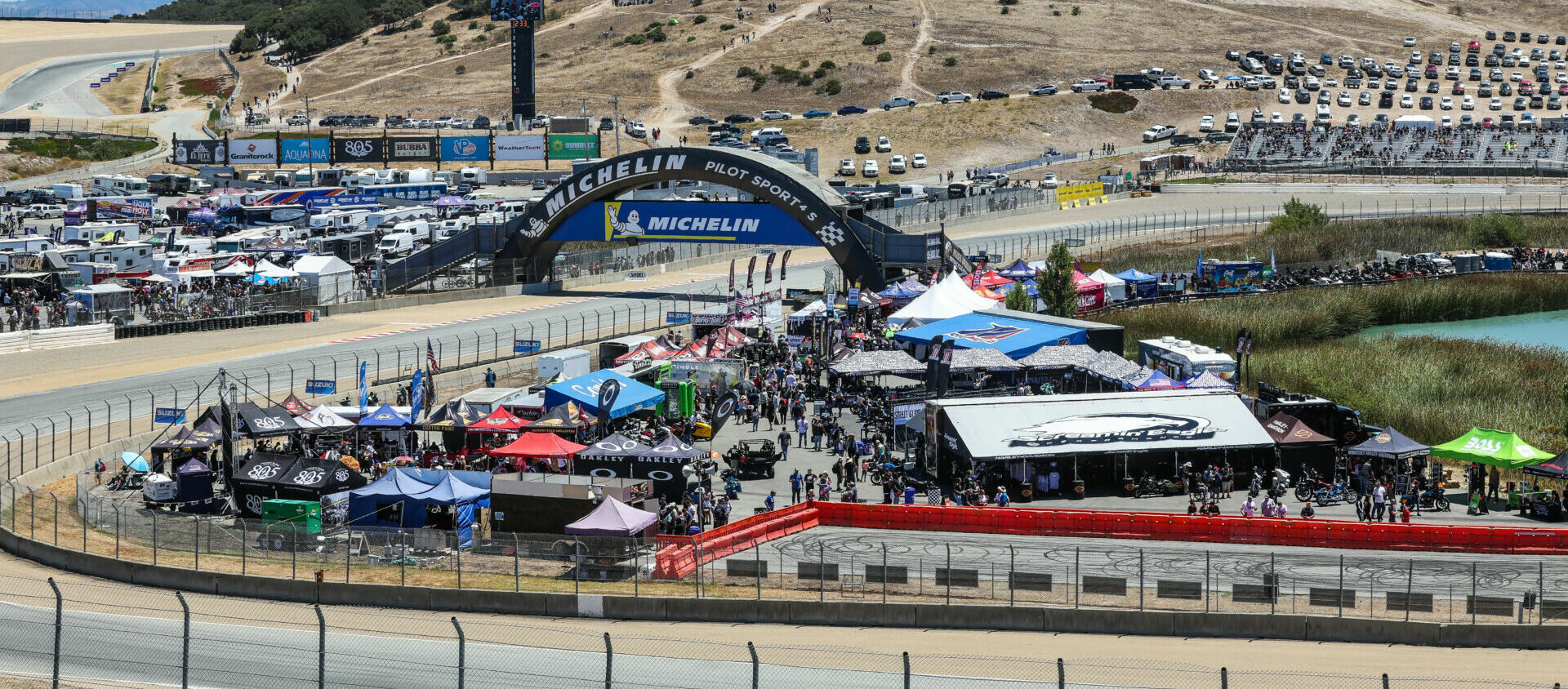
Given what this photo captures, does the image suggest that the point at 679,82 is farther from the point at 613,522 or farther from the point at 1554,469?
the point at 613,522

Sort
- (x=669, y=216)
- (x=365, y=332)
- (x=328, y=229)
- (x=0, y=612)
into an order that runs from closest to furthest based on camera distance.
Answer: (x=0, y=612) → (x=365, y=332) → (x=669, y=216) → (x=328, y=229)

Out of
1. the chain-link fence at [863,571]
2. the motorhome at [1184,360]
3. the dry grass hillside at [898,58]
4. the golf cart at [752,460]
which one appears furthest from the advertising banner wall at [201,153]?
the chain-link fence at [863,571]

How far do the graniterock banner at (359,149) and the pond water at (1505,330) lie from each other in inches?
3141

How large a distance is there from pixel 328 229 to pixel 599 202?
68.9 ft

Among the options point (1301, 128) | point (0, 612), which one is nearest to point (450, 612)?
point (0, 612)

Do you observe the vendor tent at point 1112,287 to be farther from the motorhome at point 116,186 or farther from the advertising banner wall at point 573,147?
the motorhome at point 116,186

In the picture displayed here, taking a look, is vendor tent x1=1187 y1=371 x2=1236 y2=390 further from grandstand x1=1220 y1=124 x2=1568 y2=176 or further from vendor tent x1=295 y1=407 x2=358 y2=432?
grandstand x1=1220 y1=124 x2=1568 y2=176

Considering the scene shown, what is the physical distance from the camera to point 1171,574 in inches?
1111

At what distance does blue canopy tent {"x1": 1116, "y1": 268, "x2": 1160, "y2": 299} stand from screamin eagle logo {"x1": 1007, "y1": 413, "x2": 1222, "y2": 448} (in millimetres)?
29570

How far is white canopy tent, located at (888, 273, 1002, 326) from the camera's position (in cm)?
5525

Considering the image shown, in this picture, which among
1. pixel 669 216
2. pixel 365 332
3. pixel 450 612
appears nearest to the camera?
pixel 450 612

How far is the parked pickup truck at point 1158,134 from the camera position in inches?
5032

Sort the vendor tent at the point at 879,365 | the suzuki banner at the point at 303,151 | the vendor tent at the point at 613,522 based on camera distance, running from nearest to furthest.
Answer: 1. the vendor tent at the point at 613,522
2. the vendor tent at the point at 879,365
3. the suzuki banner at the point at 303,151

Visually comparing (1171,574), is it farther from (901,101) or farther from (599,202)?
(901,101)
